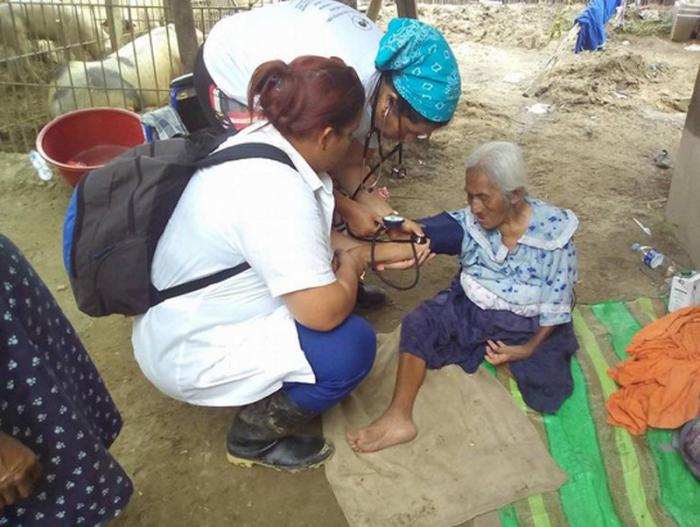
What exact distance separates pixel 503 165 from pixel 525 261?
1.39 ft

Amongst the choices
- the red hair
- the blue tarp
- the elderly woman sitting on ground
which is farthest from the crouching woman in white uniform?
the blue tarp

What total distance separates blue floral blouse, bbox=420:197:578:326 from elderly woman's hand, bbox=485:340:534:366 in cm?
14

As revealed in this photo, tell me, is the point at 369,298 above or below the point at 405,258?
below

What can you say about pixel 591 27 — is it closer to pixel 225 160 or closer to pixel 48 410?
pixel 225 160

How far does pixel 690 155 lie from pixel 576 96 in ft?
9.18

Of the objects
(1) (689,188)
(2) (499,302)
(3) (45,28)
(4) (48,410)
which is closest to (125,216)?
(4) (48,410)

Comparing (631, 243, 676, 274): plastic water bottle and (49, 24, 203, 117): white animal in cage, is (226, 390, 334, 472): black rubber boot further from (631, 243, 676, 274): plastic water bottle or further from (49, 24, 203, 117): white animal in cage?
(49, 24, 203, 117): white animal in cage

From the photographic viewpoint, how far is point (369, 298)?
3.03 metres

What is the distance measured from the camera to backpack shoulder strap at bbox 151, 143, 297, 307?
163 cm

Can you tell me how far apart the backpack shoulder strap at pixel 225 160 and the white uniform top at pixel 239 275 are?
16 mm

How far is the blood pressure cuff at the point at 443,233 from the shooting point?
98.3 inches

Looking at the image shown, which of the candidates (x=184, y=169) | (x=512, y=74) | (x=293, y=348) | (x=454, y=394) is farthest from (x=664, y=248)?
(x=512, y=74)

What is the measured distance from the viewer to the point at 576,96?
20.1 ft

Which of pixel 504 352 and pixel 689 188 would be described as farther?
pixel 689 188
